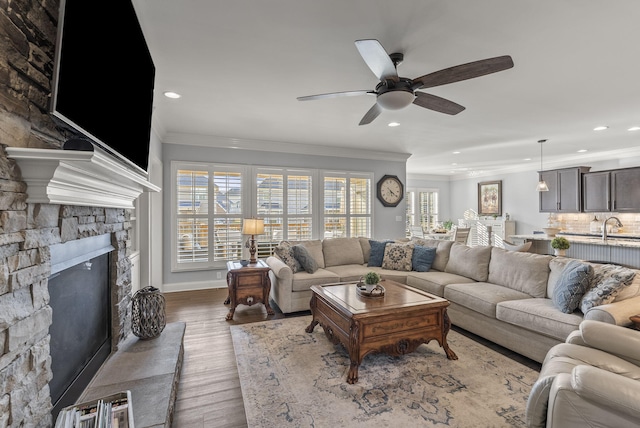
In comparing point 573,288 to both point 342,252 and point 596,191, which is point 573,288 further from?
point 596,191

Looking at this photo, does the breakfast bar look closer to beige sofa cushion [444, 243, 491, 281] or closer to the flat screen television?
beige sofa cushion [444, 243, 491, 281]

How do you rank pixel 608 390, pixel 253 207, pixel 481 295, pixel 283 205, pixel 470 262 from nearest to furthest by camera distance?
pixel 608 390 < pixel 481 295 < pixel 470 262 < pixel 253 207 < pixel 283 205

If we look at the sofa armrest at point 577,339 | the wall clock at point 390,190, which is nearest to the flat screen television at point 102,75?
the sofa armrest at point 577,339

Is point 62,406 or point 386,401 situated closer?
point 62,406

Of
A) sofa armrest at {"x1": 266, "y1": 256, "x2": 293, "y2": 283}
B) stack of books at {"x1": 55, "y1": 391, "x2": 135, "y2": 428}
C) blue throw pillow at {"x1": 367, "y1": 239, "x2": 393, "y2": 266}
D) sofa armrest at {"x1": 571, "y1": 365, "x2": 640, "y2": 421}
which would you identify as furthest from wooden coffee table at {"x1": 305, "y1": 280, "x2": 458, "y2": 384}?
blue throw pillow at {"x1": 367, "y1": 239, "x2": 393, "y2": 266}

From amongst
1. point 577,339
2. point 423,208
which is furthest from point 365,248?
point 423,208

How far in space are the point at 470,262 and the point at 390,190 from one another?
289 cm

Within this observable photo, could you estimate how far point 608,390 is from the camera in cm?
129

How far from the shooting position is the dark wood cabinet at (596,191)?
20.0 ft

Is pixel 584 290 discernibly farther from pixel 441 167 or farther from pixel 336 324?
pixel 441 167

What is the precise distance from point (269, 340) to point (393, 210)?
171 inches

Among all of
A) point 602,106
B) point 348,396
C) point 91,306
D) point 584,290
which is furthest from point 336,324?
point 602,106

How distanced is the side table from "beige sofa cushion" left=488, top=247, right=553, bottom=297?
9.21 ft

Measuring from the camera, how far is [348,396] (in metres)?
2.14
